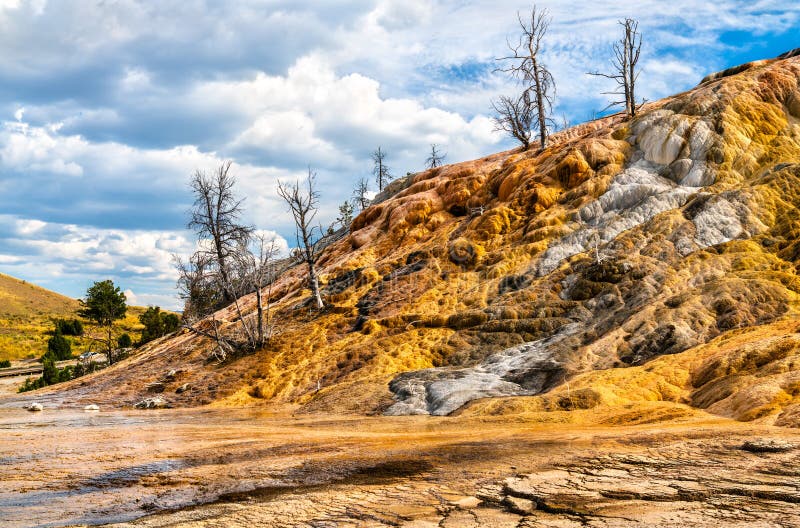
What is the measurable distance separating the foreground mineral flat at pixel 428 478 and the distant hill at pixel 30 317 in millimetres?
49568

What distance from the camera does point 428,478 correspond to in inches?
375

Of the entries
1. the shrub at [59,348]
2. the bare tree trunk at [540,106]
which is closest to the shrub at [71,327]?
the shrub at [59,348]

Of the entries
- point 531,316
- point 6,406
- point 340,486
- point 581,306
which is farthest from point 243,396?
point 340,486

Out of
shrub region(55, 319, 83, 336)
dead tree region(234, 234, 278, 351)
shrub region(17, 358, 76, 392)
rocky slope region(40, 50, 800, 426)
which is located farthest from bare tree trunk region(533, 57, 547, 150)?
shrub region(55, 319, 83, 336)

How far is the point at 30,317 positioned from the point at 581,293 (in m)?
91.4

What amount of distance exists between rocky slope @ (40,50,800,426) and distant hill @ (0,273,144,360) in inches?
1373

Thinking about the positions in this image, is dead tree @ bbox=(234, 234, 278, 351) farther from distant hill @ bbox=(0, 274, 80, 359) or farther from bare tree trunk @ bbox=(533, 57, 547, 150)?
distant hill @ bbox=(0, 274, 80, 359)

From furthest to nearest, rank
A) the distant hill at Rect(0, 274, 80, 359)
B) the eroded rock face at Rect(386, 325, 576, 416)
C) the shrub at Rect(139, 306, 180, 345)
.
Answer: the distant hill at Rect(0, 274, 80, 359) → the shrub at Rect(139, 306, 180, 345) → the eroded rock face at Rect(386, 325, 576, 416)

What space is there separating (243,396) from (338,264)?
14521mm

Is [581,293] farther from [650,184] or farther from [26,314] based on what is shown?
[26,314]

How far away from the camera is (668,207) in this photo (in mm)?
27969

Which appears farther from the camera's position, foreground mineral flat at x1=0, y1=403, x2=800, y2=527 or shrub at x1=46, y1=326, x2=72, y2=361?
shrub at x1=46, y1=326, x2=72, y2=361

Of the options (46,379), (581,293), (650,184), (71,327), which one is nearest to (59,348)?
(71,327)

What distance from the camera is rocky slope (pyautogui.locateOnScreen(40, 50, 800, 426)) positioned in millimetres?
18344
